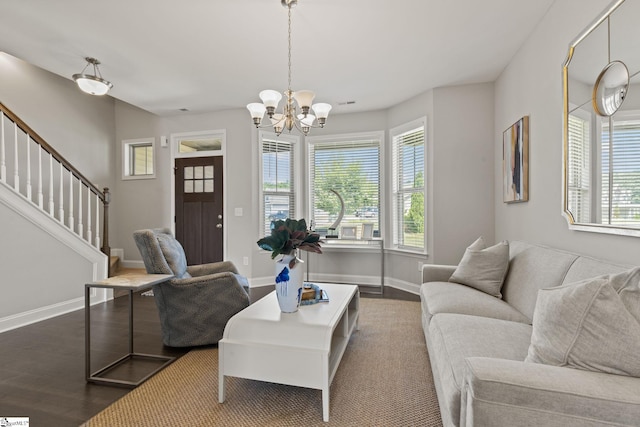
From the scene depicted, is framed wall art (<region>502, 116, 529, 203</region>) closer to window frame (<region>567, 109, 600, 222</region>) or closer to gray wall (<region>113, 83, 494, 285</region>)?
gray wall (<region>113, 83, 494, 285</region>)

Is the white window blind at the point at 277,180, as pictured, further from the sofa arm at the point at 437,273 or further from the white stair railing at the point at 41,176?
the sofa arm at the point at 437,273

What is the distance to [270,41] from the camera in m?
2.82

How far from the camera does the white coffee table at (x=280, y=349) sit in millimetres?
1635

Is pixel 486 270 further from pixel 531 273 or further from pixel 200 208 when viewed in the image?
pixel 200 208

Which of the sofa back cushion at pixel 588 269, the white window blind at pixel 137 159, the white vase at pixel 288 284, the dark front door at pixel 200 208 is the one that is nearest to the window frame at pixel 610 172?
the sofa back cushion at pixel 588 269

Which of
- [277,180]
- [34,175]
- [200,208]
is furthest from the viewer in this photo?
[200,208]

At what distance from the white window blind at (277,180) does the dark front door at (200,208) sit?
2.41 ft

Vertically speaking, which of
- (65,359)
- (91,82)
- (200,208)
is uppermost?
(91,82)

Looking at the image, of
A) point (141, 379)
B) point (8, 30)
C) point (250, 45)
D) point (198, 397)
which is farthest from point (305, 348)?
point (8, 30)

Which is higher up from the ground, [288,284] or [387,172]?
[387,172]

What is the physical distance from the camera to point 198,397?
1.84m

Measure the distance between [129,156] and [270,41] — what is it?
4.11 m

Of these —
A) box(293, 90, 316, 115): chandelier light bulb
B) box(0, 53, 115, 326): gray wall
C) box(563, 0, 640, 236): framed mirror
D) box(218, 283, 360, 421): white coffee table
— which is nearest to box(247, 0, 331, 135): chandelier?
box(293, 90, 316, 115): chandelier light bulb

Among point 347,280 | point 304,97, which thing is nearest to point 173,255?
point 304,97
